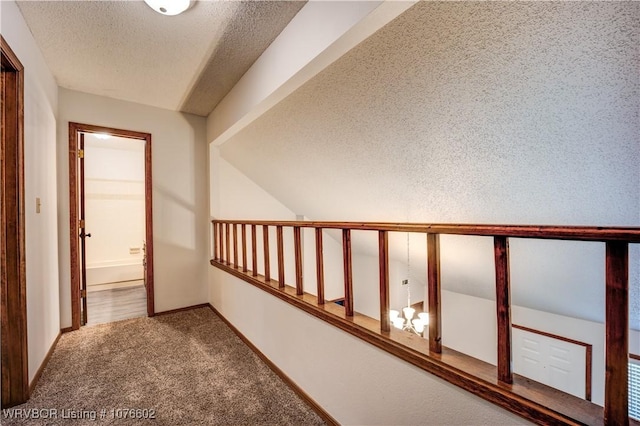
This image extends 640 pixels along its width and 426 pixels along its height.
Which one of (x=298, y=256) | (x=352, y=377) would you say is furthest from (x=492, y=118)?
(x=352, y=377)

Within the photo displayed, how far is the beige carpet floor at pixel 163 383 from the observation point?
5.26 feet

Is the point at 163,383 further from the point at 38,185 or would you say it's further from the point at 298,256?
the point at 38,185

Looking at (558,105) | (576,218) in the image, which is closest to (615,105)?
(558,105)

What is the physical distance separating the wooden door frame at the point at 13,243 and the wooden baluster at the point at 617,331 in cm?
264

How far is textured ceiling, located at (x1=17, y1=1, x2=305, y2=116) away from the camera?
1.65m

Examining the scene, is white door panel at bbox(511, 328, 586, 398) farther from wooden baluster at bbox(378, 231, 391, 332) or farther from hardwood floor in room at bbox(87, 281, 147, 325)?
hardwood floor in room at bbox(87, 281, 147, 325)

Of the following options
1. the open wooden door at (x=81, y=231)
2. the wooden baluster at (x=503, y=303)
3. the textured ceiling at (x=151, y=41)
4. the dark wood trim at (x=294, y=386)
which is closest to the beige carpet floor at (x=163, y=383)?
→ the dark wood trim at (x=294, y=386)

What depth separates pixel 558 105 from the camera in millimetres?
1091

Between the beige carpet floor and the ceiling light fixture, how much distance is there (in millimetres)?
→ 2343

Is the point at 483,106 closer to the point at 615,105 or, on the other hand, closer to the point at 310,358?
the point at 615,105

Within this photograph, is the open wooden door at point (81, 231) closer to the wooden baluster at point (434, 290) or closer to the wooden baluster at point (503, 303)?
the wooden baluster at point (434, 290)

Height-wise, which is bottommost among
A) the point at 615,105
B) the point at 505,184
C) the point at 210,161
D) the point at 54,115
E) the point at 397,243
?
the point at 397,243

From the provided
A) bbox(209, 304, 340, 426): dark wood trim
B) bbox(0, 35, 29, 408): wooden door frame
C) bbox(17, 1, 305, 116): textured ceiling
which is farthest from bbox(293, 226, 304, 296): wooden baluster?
bbox(0, 35, 29, 408): wooden door frame

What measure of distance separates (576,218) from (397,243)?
1978 millimetres
